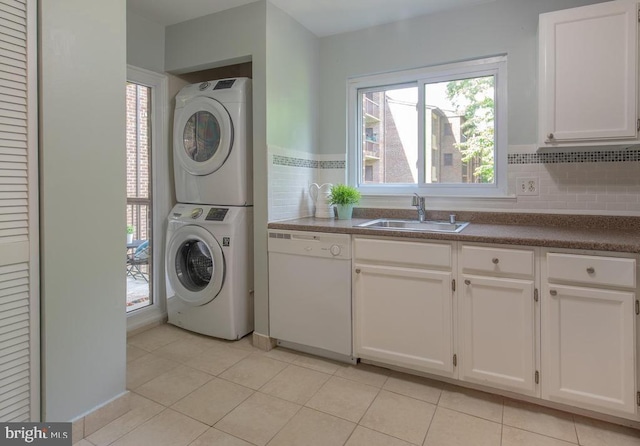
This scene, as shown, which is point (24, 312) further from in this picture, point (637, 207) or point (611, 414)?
point (637, 207)

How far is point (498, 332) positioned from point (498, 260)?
1.23 feet

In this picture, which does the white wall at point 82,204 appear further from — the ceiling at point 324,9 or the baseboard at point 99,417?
the ceiling at point 324,9

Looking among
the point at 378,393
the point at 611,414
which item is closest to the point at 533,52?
the point at 611,414

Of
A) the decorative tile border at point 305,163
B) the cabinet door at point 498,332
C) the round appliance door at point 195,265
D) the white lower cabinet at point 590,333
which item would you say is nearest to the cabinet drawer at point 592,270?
the white lower cabinet at point 590,333

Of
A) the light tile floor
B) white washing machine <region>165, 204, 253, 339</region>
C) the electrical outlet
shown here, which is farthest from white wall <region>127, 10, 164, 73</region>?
the electrical outlet

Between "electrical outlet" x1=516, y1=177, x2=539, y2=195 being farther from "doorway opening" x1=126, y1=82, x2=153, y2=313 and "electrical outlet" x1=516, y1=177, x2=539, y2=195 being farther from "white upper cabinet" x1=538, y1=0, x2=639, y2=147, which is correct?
"doorway opening" x1=126, y1=82, x2=153, y2=313

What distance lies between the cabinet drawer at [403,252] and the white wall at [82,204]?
4.32ft

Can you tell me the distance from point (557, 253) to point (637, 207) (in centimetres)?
87

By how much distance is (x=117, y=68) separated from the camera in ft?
5.63

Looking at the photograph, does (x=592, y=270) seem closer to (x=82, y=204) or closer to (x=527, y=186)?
(x=527, y=186)

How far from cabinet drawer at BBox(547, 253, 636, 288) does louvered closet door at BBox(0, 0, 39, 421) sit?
2303 millimetres

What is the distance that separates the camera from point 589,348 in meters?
1.68

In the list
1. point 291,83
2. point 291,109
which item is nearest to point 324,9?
point 291,83

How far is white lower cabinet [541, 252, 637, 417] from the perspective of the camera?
161 cm
